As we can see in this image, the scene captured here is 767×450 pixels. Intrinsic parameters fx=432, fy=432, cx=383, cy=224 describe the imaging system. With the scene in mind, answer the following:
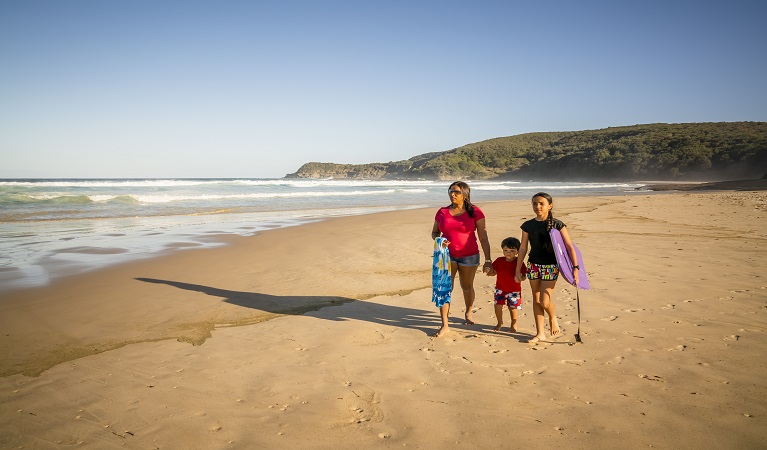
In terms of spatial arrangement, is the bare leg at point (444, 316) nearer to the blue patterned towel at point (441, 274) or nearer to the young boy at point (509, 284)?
the blue patterned towel at point (441, 274)

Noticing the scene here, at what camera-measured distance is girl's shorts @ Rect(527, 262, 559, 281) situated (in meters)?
4.46

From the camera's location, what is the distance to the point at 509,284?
4.90 meters

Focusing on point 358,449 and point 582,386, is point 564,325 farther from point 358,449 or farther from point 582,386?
point 358,449

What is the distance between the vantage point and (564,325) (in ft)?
16.2

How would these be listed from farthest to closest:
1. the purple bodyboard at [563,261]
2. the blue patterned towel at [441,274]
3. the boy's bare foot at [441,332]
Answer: the blue patterned towel at [441,274]
the boy's bare foot at [441,332]
the purple bodyboard at [563,261]

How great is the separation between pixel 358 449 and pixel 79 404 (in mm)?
2315

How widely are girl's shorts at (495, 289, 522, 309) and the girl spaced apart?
26 cm

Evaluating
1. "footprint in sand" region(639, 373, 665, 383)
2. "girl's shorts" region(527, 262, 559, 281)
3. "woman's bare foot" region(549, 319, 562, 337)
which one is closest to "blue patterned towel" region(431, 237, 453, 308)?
"girl's shorts" region(527, 262, 559, 281)

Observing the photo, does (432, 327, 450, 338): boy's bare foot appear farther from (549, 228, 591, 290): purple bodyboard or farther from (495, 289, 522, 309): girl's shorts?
(549, 228, 591, 290): purple bodyboard

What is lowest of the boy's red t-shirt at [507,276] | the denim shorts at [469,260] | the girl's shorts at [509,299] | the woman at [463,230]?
the girl's shorts at [509,299]

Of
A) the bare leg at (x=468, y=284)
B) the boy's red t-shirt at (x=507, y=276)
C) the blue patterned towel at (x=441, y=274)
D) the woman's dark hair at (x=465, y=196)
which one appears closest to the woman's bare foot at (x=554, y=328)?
the boy's red t-shirt at (x=507, y=276)

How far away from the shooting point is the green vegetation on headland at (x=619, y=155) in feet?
203

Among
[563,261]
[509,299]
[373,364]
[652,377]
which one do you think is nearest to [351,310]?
[373,364]

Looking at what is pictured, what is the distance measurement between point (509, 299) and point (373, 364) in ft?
5.81
